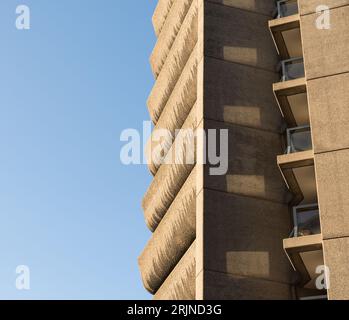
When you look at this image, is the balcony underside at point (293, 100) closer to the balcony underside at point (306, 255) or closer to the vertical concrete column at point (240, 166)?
the vertical concrete column at point (240, 166)

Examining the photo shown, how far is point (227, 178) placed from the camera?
914 inches

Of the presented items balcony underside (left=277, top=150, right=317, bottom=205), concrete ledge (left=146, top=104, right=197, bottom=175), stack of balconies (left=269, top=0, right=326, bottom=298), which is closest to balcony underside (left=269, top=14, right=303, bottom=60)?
stack of balconies (left=269, top=0, right=326, bottom=298)

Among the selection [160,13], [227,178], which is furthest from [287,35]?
[160,13]

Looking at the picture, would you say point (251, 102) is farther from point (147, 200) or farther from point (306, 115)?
point (147, 200)

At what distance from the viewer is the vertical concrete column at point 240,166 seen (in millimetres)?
21562

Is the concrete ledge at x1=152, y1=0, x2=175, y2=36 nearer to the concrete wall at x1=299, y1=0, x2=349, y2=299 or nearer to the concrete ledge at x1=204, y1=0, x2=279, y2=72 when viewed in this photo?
the concrete ledge at x1=204, y1=0, x2=279, y2=72

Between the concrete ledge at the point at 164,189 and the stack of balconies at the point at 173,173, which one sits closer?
the stack of balconies at the point at 173,173

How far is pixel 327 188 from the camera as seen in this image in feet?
65.2

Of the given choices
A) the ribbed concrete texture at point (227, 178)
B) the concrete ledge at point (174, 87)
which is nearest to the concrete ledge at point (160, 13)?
the concrete ledge at point (174, 87)

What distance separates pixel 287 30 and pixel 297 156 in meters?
5.85

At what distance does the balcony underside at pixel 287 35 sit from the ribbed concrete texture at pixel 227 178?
715mm
